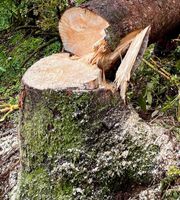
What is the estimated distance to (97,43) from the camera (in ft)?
8.36

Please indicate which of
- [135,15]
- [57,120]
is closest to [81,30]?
[135,15]

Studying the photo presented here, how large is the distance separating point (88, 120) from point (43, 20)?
251 centimetres

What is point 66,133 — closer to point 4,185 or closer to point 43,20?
point 4,185

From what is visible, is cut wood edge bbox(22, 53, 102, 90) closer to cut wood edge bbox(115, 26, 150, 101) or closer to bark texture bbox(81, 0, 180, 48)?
cut wood edge bbox(115, 26, 150, 101)

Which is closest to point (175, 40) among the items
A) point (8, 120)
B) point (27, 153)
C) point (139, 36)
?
point (139, 36)

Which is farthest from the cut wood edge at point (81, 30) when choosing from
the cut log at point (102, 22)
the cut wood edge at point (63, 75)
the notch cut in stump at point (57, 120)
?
the notch cut in stump at point (57, 120)

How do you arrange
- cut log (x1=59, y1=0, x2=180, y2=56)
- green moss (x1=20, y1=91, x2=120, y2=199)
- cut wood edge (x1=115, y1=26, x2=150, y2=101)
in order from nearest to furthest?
green moss (x1=20, y1=91, x2=120, y2=199), cut wood edge (x1=115, y1=26, x2=150, y2=101), cut log (x1=59, y1=0, x2=180, y2=56)

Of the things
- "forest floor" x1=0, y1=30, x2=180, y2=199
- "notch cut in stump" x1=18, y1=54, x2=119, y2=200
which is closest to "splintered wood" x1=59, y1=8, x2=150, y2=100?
"notch cut in stump" x1=18, y1=54, x2=119, y2=200

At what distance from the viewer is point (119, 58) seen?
2.60 m

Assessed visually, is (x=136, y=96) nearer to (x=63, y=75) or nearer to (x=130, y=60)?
(x=130, y=60)

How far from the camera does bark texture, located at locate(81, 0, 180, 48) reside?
258 cm

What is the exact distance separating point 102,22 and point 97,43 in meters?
0.12

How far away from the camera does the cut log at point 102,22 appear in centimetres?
257

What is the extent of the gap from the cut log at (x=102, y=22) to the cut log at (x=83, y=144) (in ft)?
1.11
